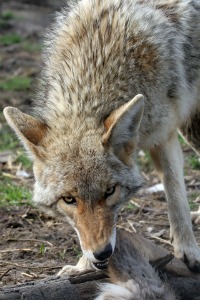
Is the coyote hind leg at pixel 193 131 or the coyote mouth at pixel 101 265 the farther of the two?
the coyote hind leg at pixel 193 131

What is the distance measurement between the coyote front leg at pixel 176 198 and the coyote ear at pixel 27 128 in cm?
121

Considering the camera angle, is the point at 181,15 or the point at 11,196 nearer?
the point at 181,15

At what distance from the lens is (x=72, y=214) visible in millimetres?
5176

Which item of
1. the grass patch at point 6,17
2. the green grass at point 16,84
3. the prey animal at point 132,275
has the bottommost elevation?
the grass patch at point 6,17

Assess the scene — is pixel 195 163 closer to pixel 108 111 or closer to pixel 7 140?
pixel 7 140

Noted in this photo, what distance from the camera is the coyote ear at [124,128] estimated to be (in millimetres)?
5207

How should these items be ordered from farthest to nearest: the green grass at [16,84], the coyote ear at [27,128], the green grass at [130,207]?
1. the green grass at [16,84]
2. the green grass at [130,207]
3. the coyote ear at [27,128]

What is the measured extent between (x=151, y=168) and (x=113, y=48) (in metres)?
3.11

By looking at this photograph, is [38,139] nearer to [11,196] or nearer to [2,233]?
[2,233]

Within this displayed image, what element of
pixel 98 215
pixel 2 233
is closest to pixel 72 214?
pixel 98 215

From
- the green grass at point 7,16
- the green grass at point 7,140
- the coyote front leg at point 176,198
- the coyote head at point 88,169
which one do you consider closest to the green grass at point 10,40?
the green grass at point 7,16

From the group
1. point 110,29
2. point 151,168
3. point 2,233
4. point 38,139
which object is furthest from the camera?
point 151,168

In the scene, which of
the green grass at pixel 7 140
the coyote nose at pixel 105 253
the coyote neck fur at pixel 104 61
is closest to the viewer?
the coyote nose at pixel 105 253

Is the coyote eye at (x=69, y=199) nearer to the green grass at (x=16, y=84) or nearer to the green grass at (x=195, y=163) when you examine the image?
the green grass at (x=195, y=163)
